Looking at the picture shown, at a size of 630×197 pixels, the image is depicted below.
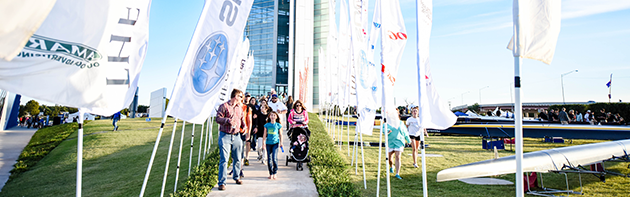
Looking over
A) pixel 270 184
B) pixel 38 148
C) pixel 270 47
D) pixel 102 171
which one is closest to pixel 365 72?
pixel 270 184

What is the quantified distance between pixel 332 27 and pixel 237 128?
1315 centimetres

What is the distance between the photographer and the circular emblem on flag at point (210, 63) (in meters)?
4.18

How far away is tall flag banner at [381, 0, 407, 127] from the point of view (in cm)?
544

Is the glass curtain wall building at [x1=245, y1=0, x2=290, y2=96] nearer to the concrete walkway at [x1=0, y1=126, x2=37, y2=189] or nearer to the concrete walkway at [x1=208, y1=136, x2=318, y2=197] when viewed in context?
the concrete walkway at [x1=0, y1=126, x2=37, y2=189]

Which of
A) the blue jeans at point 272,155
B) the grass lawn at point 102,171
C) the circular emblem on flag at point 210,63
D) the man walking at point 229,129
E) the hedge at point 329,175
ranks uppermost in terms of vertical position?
the circular emblem on flag at point 210,63

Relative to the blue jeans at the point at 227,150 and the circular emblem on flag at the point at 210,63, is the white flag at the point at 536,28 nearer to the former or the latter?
the circular emblem on flag at the point at 210,63

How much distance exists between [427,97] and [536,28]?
1706 mm

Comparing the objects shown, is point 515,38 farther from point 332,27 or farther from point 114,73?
point 332,27

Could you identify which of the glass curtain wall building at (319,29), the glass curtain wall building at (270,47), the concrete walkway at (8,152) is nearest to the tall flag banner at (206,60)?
the concrete walkway at (8,152)

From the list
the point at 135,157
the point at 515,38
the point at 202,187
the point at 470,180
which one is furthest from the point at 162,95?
the point at 515,38

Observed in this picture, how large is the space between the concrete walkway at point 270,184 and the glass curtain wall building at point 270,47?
39031mm

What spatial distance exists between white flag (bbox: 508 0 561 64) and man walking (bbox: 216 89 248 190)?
4895 millimetres

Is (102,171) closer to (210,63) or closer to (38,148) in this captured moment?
(38,148)

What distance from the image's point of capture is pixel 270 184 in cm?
684
